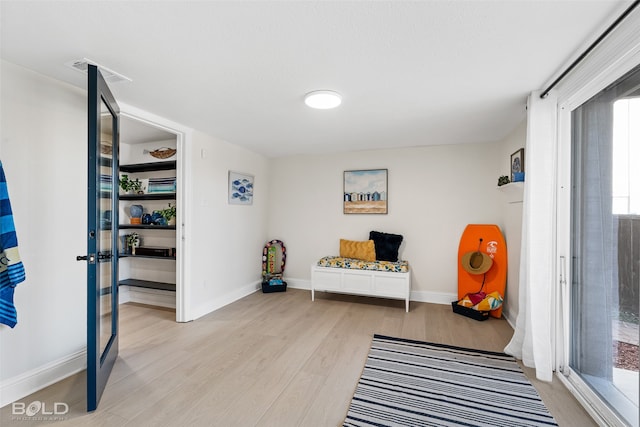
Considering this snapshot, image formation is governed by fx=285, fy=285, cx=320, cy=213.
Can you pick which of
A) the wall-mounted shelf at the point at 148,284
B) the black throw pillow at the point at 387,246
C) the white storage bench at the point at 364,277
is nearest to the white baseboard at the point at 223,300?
the wall-mounted shelf at the point at 148,284

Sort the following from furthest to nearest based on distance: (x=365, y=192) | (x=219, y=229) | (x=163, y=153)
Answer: (x=365, y=192) → (x=163, y=153) → (x=219, y=229)

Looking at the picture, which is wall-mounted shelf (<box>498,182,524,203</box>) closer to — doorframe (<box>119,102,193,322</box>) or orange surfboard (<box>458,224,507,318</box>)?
orange surfboard (<box>458,224,507,318</box>)

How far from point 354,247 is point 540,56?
9.84ft

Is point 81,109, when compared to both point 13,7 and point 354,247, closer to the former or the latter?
point 13,7

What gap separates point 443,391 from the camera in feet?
6.51

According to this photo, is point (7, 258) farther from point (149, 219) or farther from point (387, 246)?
point (387, 246)

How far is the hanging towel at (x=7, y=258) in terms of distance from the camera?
172cm

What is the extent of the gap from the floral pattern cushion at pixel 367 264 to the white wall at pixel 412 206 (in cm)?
40

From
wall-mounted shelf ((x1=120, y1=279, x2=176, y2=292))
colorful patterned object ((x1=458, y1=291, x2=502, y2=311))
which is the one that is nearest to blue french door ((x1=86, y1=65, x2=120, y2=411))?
→ wall-mounted shelf ((x1=120, y1=279, x2=176, y2=292))

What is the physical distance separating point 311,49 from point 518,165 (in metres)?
2.56

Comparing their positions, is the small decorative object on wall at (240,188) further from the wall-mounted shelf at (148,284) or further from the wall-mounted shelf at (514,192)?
the wall-mounted shelf at (514,192)

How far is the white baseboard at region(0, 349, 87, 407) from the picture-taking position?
6.07 ft

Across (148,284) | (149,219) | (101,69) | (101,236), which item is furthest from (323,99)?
(148,284)

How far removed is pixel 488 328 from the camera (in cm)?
309
